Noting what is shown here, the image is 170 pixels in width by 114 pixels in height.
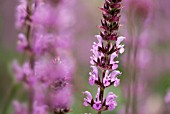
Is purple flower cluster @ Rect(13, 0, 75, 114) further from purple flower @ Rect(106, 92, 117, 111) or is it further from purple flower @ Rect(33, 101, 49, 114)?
purple flower @ Rect(106, 92, 117, 111)

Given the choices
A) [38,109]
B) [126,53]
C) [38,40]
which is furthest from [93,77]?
[126,53]

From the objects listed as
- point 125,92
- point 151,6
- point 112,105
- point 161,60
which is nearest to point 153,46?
point 161,60

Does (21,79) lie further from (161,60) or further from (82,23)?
(82,23)

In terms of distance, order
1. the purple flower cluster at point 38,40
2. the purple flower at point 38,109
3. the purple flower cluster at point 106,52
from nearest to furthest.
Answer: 1. the purple flower cluster at point 106,52
2. the purple flower at point 38,109
3. the purple flower cluster at point 38,40

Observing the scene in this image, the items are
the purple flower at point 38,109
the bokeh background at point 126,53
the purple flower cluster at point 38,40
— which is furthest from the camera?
the bokeh background at point 126,53

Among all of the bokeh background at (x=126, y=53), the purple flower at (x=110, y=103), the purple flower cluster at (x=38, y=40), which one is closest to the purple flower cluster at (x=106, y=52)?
the purple flower at (x=110, y=103)

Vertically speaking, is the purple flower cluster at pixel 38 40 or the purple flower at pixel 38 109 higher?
the purple flower cluster at pixel 38 40

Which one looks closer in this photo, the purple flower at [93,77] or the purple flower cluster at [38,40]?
the purple flower at [93,77]

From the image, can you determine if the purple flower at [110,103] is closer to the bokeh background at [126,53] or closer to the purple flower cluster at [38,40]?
the purple flower cluster at [38,40]

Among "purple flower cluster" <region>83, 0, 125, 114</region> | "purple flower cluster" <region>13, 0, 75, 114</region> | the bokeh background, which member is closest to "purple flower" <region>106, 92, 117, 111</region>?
"purple flower cluster" <region>83, 0, 125, 114</region>
